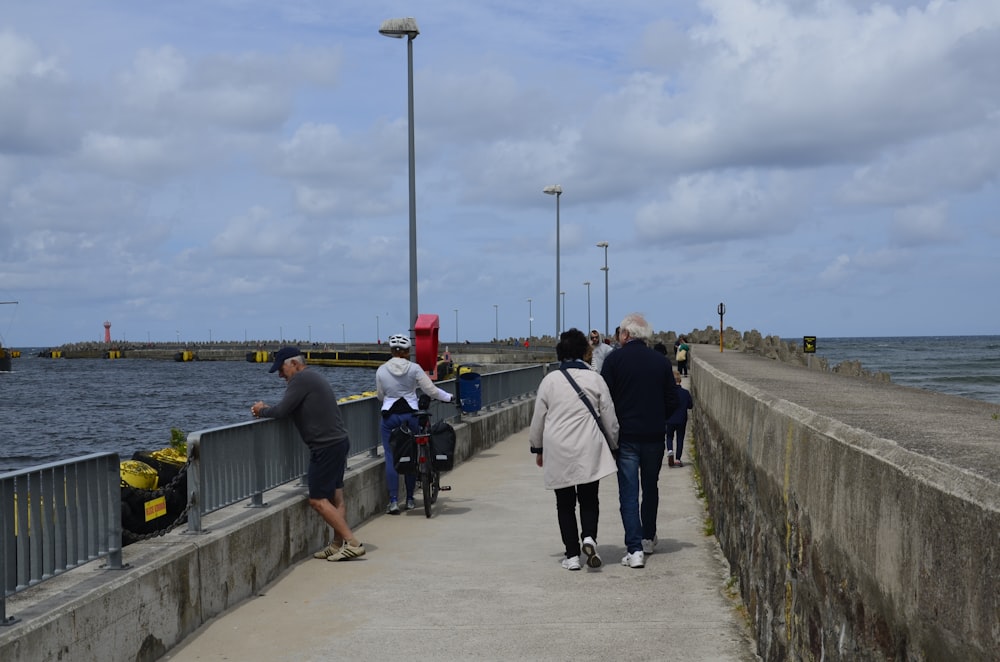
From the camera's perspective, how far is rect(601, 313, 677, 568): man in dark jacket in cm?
898

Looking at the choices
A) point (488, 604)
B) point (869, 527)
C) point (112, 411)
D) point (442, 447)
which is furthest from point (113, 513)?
point (112, 411)

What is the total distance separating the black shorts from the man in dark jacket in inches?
88.2

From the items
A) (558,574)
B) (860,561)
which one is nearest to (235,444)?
(558,574)

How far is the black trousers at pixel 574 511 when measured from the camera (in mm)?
A: 8828

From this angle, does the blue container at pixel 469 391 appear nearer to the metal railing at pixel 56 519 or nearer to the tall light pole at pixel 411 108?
the tall light pole at pixel 411 108

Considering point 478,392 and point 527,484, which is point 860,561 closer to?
point 527,484

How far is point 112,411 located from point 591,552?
194 feet

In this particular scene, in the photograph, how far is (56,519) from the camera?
19.4ft

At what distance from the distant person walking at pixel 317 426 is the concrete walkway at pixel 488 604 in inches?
18.1

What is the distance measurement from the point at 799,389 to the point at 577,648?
306 cm

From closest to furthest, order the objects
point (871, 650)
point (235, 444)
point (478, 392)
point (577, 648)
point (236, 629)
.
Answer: point (871, 650) → point (577, 648) → point (236, 629) → point (235, 444) → point (478, 392)

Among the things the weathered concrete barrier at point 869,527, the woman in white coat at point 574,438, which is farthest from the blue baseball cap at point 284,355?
the weathered concrete barrier at point 869,527

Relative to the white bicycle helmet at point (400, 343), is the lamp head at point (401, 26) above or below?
above

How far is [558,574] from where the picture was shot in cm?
893
